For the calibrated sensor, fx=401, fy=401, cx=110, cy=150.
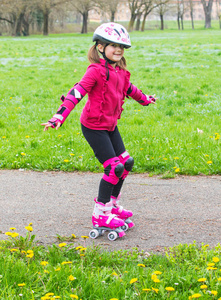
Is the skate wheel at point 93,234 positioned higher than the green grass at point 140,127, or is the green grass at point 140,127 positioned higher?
the green grass at point 140,127

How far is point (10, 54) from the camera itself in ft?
68.4

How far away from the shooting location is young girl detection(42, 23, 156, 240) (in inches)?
128

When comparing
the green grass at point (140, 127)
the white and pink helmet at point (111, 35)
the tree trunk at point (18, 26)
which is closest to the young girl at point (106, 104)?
the white and pink helmet at point (111, 35)

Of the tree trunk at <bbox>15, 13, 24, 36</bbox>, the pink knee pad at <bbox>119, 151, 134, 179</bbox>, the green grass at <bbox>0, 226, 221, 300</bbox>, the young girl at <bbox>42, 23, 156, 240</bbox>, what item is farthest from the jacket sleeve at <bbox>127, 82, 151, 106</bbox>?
the tree trunk at <bbox>15, 13, 24, 36</bbox>

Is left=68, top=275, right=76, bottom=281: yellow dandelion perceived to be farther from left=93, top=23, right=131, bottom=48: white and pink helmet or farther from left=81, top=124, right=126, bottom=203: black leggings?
left=93, top=23, right=131, bottom=48: white and pink helmet

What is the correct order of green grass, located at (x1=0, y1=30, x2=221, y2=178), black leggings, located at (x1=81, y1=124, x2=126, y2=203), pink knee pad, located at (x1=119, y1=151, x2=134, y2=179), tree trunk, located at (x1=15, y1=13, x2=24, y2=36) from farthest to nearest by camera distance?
tree trunk, located at (x1=15, y1=13, x2=24, y2=36) < green grass, located at (x1=0, y1=30, x2=221, y2=178) < pink knee pad, located at (x1=119, y1=151, x2=134, y2=179) < black leggings, located at (x1=81, y1=124, x2=126, y2=203)

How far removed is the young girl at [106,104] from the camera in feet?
10.7

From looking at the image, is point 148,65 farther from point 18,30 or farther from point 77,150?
point 18,30

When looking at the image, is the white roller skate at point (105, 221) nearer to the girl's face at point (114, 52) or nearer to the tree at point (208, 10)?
the girl's face at point (114, 52)

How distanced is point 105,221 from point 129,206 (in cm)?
61

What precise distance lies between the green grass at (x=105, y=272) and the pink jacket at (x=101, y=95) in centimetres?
104

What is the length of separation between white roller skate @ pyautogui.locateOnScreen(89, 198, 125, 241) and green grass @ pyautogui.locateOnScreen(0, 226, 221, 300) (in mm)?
378

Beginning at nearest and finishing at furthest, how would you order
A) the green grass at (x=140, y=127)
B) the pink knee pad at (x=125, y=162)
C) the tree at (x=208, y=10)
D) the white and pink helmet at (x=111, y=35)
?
the white and pink helmet at (x=111, y=35), the pink knee pad at (x=125, y=162), the green grass at (x=140, y=127), the tree at (x=208, y=10)

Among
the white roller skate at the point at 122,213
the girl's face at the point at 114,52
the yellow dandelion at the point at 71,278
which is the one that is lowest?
the white roller skate at the point at 122,213
